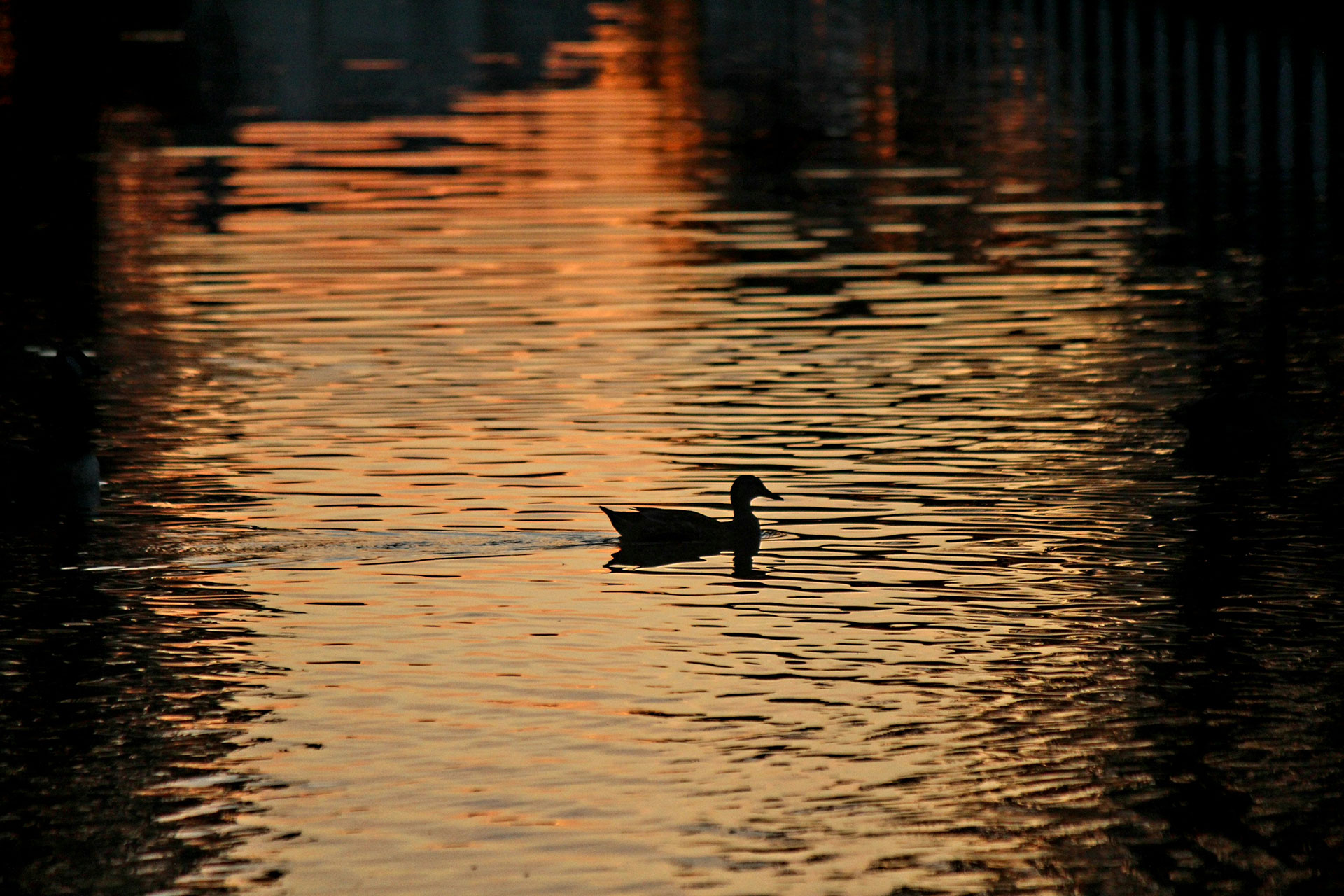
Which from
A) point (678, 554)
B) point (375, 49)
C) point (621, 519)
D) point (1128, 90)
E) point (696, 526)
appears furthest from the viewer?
point (375, 49)

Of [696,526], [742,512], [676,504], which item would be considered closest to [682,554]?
[696,526]

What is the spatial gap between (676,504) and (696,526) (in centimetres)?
170

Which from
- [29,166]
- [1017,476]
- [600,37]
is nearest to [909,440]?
[1017,476]

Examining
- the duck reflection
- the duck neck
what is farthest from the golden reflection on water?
the duck neck

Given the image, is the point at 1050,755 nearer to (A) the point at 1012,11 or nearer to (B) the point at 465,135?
(B) the point at 465,135

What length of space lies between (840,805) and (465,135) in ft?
148

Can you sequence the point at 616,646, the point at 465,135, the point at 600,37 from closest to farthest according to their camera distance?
the point at 616,646 < the point at 465,135 < the point at 600,37

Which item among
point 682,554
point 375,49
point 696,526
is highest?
point 375,49

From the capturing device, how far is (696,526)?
18.1m

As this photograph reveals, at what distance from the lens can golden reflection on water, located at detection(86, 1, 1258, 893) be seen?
12.0m

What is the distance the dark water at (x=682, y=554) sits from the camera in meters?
11.9

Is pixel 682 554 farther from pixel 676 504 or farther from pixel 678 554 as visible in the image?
pixel 676 504

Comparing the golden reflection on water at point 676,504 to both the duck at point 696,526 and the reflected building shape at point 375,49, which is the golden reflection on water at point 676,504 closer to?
the duck at point 696,526

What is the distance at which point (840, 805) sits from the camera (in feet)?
39.7
